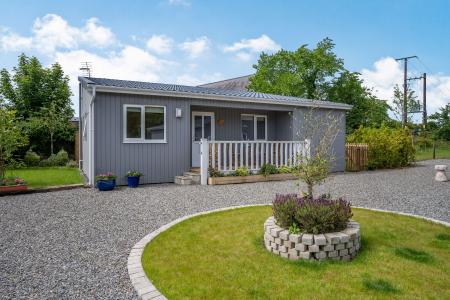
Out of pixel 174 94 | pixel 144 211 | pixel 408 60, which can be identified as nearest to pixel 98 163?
pixel 174 94

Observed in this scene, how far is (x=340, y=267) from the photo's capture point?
351cm

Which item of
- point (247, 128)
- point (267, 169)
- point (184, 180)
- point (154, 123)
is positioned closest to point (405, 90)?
point (247, 128)

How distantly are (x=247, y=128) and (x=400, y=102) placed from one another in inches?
761

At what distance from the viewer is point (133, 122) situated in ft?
32.5

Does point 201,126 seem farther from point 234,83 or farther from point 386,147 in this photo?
point 234,83

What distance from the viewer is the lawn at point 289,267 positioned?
3008 mm

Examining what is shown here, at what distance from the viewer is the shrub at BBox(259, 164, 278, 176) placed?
11.1 meters

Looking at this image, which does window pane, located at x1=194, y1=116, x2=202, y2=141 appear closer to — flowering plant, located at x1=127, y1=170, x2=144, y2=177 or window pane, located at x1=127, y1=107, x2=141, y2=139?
window pane, located at x1=127, y1=107, x2=141, y2=139

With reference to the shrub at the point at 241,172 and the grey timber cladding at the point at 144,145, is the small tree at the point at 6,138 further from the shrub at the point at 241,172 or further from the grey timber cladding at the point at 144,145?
the shrub at the point at 241,172

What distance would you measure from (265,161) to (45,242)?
8229 millimetres

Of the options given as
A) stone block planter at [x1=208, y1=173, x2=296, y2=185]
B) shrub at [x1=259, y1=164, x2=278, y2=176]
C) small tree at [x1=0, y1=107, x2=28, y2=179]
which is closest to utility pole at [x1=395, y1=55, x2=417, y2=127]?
stone block planter at [x1=208, y1=173, x2=296, y2=185]

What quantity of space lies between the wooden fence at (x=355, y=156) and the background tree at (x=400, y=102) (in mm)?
14370

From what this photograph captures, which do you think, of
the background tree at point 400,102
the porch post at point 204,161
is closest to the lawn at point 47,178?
the porch post at point 204,161

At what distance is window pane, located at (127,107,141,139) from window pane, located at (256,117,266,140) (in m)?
5.46
